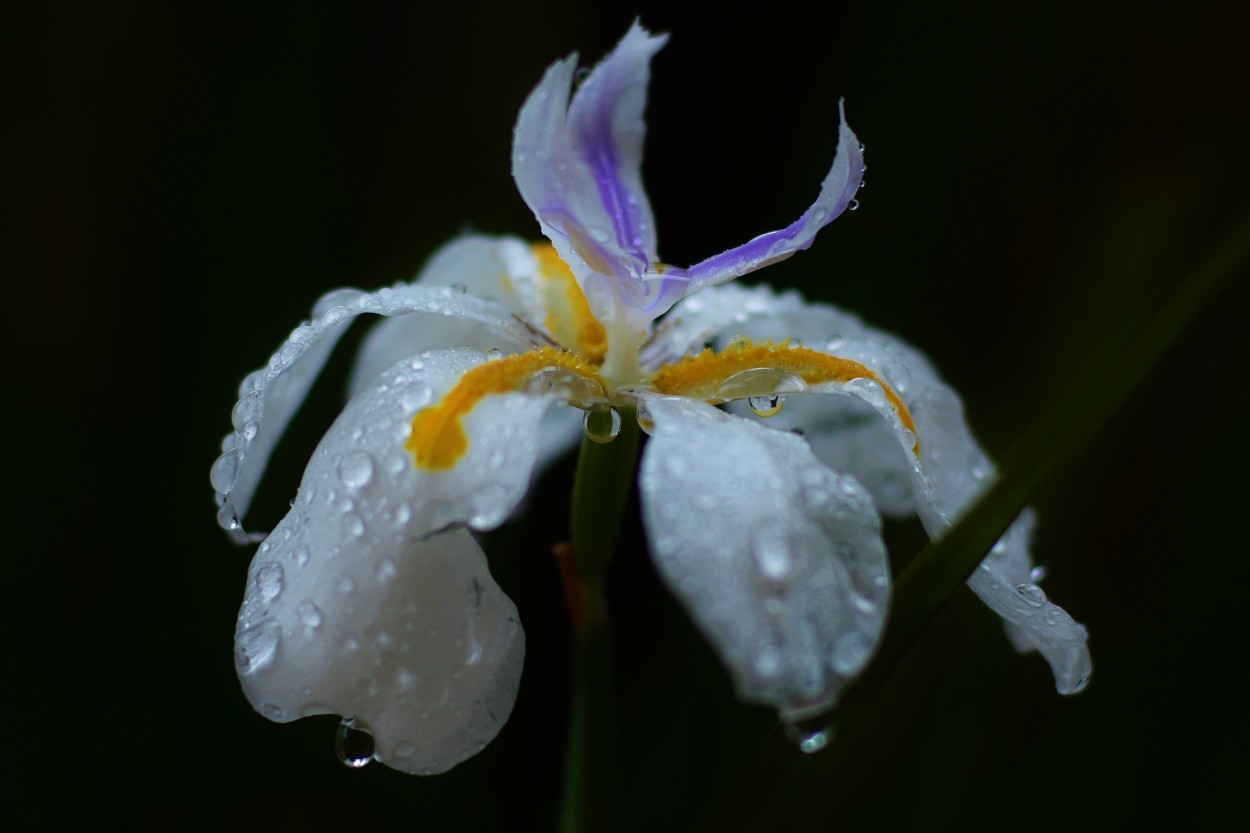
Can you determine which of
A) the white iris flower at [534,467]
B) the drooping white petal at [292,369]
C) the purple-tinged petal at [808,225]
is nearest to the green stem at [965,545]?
the white iris flower at [534,467]

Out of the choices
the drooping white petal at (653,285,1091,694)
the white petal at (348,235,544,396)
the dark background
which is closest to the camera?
the drooping white petal at (653,285,1091,694)

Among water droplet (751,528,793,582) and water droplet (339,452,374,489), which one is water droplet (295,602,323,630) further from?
water droplet (751,528,793,582)

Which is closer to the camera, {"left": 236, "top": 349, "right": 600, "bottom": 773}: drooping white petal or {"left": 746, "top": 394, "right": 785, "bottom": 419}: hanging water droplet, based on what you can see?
{"left": 236, "top": 349, "right": 600, "bottom": 773}: drooping white petal

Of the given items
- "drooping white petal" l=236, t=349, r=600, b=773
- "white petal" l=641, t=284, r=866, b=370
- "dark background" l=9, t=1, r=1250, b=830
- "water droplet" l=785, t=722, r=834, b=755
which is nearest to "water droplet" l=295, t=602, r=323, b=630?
"drooping white petal" l=236, t=349, r=600, b=773

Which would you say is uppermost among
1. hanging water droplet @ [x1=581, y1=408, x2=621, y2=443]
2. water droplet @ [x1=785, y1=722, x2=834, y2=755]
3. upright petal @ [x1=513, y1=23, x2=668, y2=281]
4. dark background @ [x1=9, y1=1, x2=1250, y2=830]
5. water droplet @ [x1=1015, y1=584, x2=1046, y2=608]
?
upright petal @ [x1=513, y1=23, x2=668, y2=281]

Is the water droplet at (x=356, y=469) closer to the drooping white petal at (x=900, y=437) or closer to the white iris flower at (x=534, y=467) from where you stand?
the white iris flower at (x=534, y=467)

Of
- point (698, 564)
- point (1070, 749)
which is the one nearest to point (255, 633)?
point (698, 564)

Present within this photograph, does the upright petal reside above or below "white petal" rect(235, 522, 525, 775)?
above
